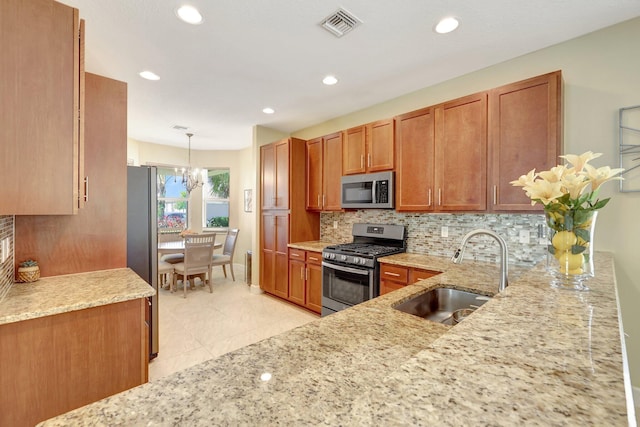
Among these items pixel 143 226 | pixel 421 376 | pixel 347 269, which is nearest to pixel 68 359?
pixel 143 226

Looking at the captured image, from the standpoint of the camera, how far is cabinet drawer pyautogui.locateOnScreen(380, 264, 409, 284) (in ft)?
8.49

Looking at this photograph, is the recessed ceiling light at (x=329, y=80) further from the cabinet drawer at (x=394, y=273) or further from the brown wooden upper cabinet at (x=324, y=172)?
the cabinet drawer at (x=394, y=273)

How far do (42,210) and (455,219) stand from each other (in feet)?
10.4

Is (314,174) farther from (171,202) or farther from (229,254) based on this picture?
(171,202)

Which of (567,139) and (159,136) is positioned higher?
(159,136)

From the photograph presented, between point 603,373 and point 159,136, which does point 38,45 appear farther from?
point 159,136

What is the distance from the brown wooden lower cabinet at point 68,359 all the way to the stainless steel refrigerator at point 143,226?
0.93 meters

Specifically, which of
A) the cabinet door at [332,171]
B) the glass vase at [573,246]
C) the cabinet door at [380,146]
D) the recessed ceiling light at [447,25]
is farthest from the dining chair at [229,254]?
the glass vase at [573,246]

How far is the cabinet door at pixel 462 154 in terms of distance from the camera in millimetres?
2389

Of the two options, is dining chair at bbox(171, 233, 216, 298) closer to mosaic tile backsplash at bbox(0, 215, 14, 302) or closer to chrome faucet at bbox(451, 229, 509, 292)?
mosaic tile backsplash at bbox(0, 215, 14, 302)

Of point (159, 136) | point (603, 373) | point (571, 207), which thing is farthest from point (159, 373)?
point (159, 136)

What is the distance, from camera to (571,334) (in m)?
0.71

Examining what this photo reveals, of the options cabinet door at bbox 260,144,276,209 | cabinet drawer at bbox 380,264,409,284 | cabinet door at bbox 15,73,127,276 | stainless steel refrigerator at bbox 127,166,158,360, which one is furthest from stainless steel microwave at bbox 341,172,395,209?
cabinet door at bbox 15,73,127,276

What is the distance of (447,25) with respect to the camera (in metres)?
2.08
